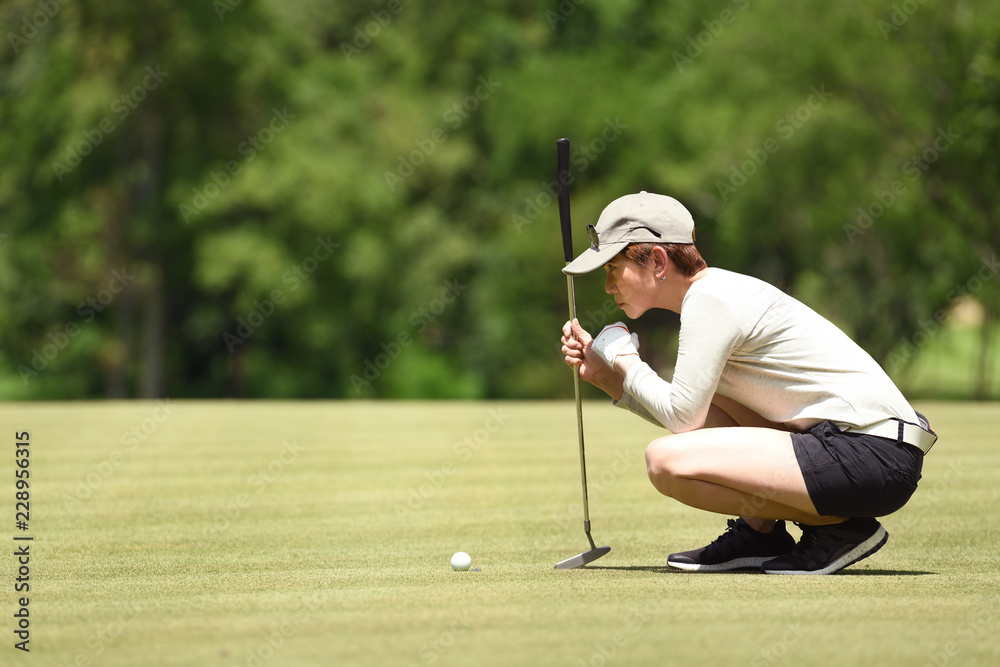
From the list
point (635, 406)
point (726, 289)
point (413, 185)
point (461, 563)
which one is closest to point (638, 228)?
point (726, 289)

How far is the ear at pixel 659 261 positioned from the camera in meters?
4.84

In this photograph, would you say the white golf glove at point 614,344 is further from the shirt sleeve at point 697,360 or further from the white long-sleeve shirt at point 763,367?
the shirt sleeve at point 697,360

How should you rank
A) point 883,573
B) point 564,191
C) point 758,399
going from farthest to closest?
1. point 564,191
2. point 883,573
3. point 758,399

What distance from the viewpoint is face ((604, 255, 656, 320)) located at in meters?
4.89

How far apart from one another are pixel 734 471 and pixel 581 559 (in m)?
0.92

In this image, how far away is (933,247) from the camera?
111 feet

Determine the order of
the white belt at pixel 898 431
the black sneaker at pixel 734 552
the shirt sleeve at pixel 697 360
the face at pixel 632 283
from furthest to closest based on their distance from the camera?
the black sneaker at pixel 734 552 → the face at pixel 632 283 → the white belt at pixel 898 431 → the shirt sleeve at pixel 697 360

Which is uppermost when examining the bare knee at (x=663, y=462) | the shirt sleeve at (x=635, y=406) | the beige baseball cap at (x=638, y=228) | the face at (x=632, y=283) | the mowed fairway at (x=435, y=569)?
the beige baseball cap at (x=638, y=228)

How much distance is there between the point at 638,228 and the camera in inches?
191

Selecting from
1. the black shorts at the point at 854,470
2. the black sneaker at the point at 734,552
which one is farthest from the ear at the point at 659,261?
the black sneaker at the point at 734,552

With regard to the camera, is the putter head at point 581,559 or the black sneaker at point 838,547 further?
the putter head at point 581,559

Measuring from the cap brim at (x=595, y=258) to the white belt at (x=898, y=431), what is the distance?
116 cm

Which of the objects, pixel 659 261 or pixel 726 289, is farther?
pixel 659 261

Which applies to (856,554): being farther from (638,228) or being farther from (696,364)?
(638,228)
